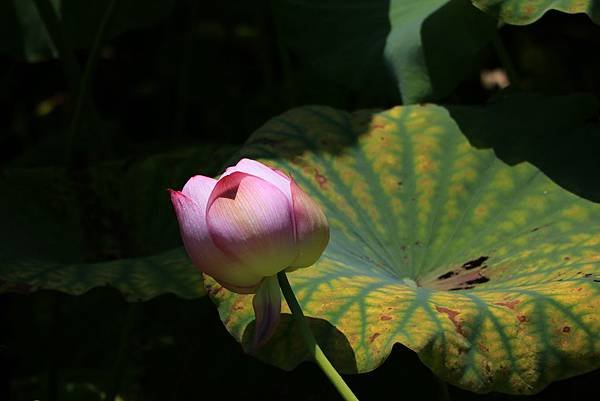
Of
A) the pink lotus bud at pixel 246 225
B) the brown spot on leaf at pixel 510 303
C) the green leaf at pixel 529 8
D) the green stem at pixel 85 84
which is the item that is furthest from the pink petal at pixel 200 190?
the green stem at pixel 85 84

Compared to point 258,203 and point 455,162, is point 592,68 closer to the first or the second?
point 455,162

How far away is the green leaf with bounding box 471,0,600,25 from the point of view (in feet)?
3.83

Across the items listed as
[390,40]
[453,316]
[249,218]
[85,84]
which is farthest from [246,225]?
[85,84]

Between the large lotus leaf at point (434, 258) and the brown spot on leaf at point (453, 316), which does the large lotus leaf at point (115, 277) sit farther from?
the brown spot on leaf at point (453, 316)

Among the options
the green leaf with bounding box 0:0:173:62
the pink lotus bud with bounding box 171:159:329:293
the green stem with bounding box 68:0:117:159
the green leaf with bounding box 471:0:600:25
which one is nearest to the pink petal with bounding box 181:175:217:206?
the pink lotus bud with bounding box 171:159:329:293

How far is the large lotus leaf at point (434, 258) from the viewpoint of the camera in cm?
95

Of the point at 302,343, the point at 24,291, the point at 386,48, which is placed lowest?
the point at 302,343

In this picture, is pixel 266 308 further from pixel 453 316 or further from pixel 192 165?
pixel 192 165

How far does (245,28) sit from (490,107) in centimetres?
156

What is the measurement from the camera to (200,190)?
0.86 metres

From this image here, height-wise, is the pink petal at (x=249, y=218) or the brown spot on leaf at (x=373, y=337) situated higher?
the pink petal at (x=249, y=218)

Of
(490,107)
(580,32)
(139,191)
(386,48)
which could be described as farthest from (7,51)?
(580,32)

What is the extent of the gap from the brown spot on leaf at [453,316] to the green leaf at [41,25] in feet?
3.78

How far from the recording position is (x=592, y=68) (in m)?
2.08
